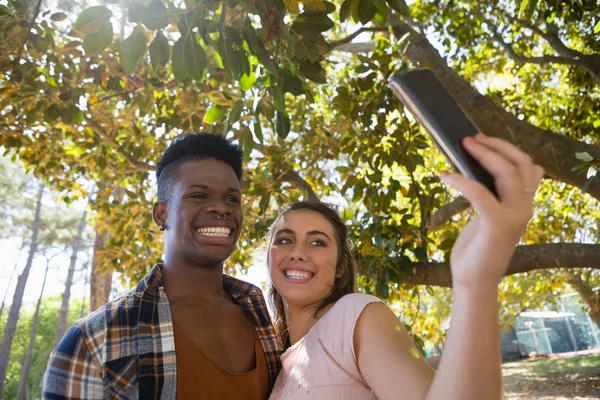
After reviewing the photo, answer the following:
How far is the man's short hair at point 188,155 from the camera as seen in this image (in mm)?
2258

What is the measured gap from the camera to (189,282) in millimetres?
2115

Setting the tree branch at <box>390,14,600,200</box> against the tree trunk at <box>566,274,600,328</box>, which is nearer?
the tree branch at <box>390,14,600,200</box>

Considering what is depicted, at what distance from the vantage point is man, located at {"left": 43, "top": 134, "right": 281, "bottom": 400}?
160 cm

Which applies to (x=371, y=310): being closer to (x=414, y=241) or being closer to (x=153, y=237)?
(x=414, y=241)

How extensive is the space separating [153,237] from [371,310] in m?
4.61

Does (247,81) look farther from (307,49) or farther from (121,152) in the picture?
(121,152)

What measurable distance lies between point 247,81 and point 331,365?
133 centimetres

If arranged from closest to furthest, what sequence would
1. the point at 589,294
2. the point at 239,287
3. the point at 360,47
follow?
the point at 239,287 → the point at 360,47 → the point at 589,294

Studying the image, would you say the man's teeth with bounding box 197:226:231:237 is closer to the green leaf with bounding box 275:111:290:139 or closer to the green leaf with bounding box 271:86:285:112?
the green leaf with bounding box 271:86:285:112

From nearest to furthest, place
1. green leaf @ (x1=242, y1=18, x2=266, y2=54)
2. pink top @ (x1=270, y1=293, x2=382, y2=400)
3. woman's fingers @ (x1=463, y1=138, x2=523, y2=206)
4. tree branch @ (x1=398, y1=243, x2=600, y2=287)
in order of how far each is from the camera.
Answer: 1. woman's fingers @ (x1=463, y1=138, x2=523, y2=206)
2. pink top @ (x1=270, y1=293, x2=382, y2=400)
3. green leaf @ (x1=242, y1=18, x2=266, y2=54)
4. tree branch @ (x1=398, y1=243, x2=600, y2=287)

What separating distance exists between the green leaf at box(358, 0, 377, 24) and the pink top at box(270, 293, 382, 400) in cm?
112

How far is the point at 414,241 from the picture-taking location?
3.85 meters

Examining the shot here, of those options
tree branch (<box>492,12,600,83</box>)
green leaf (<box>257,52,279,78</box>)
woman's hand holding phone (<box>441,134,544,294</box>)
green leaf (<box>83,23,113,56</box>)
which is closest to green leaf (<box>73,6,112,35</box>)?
green leaf (<box>83,23,113,56</box>)

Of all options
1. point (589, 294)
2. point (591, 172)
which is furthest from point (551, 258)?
point (589, 294)
